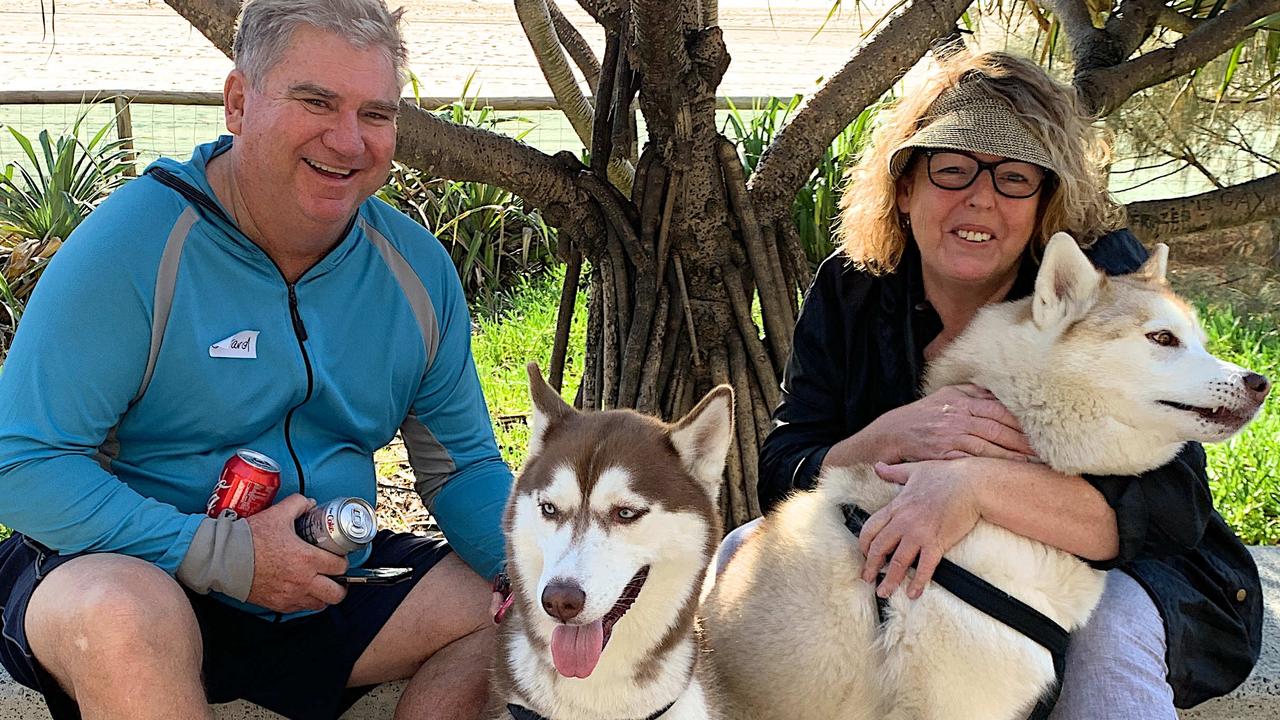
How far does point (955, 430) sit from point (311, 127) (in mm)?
1520

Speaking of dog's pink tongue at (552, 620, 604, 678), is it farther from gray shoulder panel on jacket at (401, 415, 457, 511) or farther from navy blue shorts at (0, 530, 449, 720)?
gray shoulder panel on jacket at (401, 415, 457, 511)

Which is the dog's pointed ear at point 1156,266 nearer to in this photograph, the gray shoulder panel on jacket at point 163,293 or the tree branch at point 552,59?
the gray shoulder panel on jacket at point 163,293

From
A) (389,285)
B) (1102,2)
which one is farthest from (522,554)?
(1102,2)

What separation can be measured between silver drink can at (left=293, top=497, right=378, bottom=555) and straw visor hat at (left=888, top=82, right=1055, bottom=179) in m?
1.49

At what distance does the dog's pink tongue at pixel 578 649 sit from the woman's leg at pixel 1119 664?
106 centimetres

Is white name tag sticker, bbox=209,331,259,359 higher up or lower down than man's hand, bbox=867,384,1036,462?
lower down

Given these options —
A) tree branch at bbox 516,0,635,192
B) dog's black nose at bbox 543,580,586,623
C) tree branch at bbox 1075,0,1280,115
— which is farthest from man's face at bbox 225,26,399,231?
tree branch at bbox 1075,0,1280,115

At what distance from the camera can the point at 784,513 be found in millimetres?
2676

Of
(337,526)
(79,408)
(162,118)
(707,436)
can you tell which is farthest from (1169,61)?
(162,118)

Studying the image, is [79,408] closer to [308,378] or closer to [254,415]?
[254,415]

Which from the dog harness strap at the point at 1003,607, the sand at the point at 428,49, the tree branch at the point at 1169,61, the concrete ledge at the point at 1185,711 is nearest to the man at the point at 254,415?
the concrete ledge at the point at 1185,711

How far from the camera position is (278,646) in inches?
104

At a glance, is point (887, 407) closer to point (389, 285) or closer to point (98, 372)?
point (389, 285)

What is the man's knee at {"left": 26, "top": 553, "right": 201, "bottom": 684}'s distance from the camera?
7.13 feet
